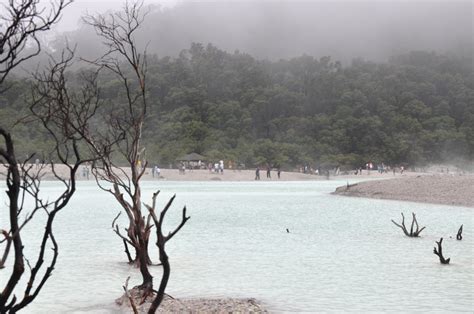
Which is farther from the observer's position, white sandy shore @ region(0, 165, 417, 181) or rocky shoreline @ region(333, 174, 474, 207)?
white sandy shore @ region(0, 165, 417, 181)

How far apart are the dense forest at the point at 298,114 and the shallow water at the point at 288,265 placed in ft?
177

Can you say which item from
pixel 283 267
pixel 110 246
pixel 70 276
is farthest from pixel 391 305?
pixel 110 246

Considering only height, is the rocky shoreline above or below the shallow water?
above

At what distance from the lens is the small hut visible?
73625mm

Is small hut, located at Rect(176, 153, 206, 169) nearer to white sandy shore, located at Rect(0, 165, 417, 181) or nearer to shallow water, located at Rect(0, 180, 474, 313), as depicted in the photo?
white sandy shore, located at Rect(0, 165, 417, 181)

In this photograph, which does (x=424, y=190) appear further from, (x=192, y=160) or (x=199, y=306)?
(x=192, y=160)

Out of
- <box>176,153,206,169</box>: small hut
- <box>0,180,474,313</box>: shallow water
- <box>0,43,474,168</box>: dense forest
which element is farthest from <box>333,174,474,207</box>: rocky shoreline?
<box>0,43,474,168</box>: dense forest

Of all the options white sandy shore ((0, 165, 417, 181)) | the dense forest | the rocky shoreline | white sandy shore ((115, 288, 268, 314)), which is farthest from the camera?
the dense forest

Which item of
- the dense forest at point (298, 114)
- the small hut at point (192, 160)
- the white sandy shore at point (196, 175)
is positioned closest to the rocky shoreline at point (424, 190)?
the white sandy shore at point (196, 175)

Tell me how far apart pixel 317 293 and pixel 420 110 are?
103323 mm

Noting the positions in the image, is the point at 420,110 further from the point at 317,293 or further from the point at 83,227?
the point at 317,293

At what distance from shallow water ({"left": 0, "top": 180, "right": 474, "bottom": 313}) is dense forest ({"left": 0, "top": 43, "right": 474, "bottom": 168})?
5380cm

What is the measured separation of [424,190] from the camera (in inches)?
1329

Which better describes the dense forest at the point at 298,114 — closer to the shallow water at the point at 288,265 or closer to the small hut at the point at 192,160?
the small hut at the point at 192,160
